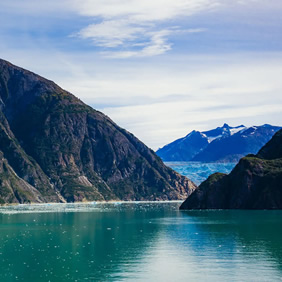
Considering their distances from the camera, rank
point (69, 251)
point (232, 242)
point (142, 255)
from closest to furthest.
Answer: point (142, 255) < point (69, 251) < point (232, 242)

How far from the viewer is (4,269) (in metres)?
76.8

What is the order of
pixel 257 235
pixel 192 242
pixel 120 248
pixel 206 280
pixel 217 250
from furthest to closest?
pixel 257 235 → pixel 192 242 → pixel 120 248 → pixel 217 250 → pixel 206 280

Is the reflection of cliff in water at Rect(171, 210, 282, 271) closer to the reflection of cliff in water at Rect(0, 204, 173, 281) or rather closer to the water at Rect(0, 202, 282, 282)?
the water at Rect(0, 202, 282, 282)

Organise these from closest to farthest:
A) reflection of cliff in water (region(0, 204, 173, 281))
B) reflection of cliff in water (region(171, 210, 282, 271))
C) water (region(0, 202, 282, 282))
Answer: water (region(0, 202, 282, 282)) → reflection of cliff in water (region(0, 204, 173, 281)) → reflection of cliff in water (region(171, 210, 282, 271))

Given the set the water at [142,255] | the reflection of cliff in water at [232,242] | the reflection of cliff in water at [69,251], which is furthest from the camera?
the reflection of cliff in water at [232,242]

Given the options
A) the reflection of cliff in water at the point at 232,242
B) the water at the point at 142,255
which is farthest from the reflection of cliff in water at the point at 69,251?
the reflection of cliff in water at the point at 232,242

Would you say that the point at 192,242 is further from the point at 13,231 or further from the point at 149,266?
the point at 13,231

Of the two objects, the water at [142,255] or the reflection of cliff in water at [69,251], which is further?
the reflection of cliff in water at [69,251]

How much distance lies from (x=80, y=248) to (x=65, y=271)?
23.7 meters

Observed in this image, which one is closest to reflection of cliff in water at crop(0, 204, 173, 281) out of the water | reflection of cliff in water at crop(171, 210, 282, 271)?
the water

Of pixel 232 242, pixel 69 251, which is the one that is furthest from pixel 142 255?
pixel 232 242

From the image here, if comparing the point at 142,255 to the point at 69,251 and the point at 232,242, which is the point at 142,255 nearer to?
the point at 69,251

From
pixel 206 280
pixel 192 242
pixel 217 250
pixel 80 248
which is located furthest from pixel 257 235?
pixel 206 280

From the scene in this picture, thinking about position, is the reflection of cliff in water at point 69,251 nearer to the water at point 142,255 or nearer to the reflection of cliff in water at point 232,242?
the water at point 142,255
